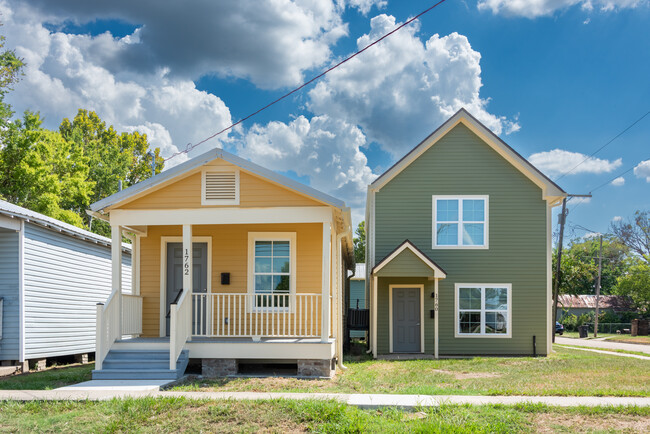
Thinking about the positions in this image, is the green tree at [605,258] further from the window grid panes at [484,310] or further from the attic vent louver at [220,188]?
the attic vent louver at [220,188]

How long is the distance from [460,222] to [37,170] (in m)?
18.6

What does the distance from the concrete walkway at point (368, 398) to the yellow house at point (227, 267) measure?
6.82 ft

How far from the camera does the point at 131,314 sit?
13000 millimetres

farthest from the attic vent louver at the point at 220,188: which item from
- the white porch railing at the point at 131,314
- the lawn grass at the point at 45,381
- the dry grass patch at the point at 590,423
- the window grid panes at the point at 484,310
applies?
the window grid panes at the point at 484,310

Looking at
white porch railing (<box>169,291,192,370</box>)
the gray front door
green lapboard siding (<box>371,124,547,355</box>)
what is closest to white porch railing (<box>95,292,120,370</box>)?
white porch railing (<box>169,291,192,370</box>)

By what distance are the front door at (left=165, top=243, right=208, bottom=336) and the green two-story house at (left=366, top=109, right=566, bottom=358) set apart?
5677mm

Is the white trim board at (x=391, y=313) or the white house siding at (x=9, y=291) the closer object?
the white house siding at (x=9, y=291)

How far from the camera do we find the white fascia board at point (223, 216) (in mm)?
11602

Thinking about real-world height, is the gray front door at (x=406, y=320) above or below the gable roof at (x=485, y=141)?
below

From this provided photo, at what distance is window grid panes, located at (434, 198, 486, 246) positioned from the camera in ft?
58.0

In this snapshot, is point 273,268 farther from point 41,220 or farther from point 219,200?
point 41,220

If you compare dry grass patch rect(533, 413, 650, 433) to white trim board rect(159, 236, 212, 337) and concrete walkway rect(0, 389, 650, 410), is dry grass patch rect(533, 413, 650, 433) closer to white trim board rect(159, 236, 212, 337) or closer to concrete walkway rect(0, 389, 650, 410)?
concrete walkway rect(0, 389, 650, 410)

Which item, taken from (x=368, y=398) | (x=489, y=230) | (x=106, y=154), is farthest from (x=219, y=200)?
(x=106, y=154)

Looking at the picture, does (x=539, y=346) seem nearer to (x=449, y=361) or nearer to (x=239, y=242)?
(x=449, y=361)
